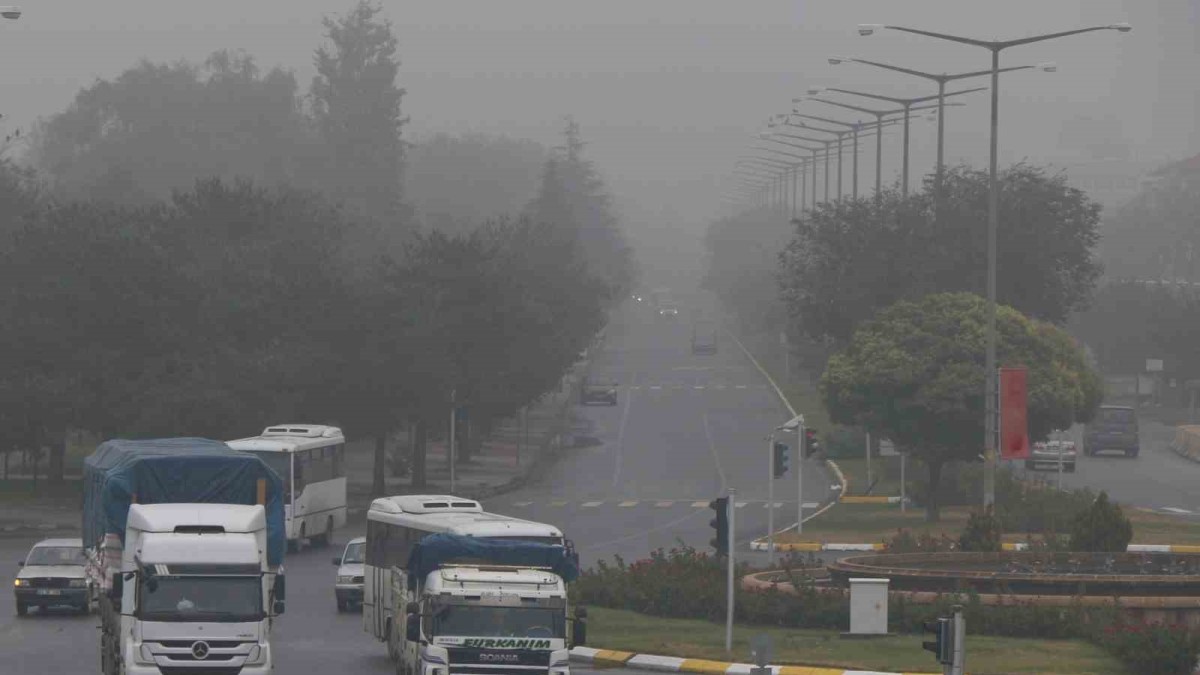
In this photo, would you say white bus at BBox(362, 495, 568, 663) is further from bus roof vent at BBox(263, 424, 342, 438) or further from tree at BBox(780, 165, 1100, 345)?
tree at BBox(780, 165, 1100, 345)

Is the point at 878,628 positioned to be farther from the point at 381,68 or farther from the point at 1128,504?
the point at 381,68

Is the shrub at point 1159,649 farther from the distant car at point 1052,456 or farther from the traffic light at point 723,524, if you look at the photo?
the distant car at point 1052,456

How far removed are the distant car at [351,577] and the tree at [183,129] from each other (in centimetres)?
11944

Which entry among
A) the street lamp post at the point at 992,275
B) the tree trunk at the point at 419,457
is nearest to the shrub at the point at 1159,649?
the street lamp post at the point at 992,275

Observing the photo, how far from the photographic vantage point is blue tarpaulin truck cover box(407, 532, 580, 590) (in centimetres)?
3181

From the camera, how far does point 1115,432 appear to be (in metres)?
91.5

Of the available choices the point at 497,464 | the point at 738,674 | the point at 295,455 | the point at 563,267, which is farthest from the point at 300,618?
the point at 563,267

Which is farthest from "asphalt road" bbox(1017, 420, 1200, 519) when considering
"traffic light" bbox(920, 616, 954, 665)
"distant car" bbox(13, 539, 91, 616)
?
"traffic light" bbox(920, 616, 954, 665)

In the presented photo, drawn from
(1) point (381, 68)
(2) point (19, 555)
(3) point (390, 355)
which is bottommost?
(2) point (19, 555)

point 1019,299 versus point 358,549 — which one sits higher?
point 1019,299

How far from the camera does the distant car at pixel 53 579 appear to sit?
43.4 meters

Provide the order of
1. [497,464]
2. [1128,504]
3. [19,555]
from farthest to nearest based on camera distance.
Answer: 1. [497,464]
2. [1128,504]
3. [19,555]

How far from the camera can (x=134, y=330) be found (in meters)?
74.4

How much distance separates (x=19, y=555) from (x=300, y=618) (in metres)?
16.6
